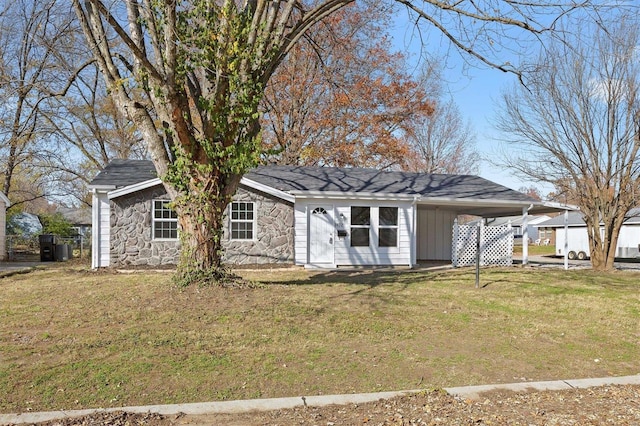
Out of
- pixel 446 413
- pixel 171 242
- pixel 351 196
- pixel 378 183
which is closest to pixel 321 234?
pixel 351 196

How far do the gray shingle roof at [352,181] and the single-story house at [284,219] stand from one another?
43mm

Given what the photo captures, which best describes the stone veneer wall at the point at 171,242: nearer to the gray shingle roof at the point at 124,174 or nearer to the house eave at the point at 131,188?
the house eave at the point at 131,188

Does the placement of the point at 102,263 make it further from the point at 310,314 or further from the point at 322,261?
the point at 310,314

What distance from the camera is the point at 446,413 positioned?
3.79 m

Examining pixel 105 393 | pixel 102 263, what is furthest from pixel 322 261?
pixel 105 393

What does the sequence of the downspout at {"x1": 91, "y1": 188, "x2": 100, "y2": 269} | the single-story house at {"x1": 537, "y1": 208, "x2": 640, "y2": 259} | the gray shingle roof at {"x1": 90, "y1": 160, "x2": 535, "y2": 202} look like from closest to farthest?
1. the downspout at {"x1": 91, "y1": 188, "x2": 100, "y2": 269}
2. the gray shingle roof at {"x1": 90, "y1": 160, "x2": 535, "y2": 202}
3. the single-story house at {"x1": 537, "y1": 208, "x2": 640, "y2": 259}

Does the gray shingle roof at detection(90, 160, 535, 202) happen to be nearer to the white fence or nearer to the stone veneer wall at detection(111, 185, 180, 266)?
the stone veneer wall at detection(111, 185, 180, 266)

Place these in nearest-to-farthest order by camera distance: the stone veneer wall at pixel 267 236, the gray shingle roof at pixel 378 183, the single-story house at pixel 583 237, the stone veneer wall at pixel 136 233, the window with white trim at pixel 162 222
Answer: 1. the stone veneer wall at pixel 136 233
2. the window with white trim at pixel 162 222
3. the stone veneer wall at pixel 267 236
4. the gray shingle roof at pixel 378 183
5. the single-story house at pixel 583 237

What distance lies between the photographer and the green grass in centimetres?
438

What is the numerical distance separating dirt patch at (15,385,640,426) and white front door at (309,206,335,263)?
10468mm

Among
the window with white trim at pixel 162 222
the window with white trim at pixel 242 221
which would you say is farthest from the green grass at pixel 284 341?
the window with white trim at pixel 242 221

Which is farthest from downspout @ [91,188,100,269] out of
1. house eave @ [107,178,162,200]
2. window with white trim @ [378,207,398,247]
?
window with white trim @ [378,207,398,247]

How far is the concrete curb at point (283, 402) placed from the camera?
3.60 meters

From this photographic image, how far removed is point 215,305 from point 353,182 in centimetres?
1020
